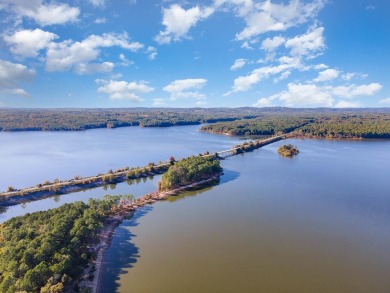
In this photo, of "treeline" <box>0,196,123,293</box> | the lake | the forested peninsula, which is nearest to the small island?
the lake

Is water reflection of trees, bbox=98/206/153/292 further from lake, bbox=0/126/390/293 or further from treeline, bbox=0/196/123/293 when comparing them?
treeline, bbox=0/196/123/293

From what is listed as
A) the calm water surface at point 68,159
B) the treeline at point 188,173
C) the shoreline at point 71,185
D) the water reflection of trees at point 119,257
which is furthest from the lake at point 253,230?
the treeline at point 188,173

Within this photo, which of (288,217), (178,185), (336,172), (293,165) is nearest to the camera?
(288,217)

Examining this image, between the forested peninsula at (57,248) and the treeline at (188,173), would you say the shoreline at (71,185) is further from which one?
the forested peninsula at (57,248)

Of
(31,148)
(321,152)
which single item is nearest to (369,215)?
(321,152)

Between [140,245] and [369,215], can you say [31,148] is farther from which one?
[369,215]
